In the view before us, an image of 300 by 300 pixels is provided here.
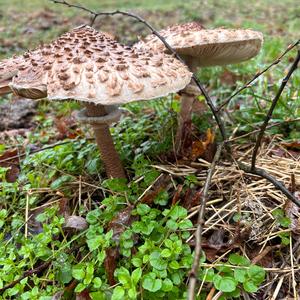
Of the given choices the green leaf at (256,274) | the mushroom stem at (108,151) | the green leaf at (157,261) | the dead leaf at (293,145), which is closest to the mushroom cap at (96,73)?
the mushroom stem at (108,151)

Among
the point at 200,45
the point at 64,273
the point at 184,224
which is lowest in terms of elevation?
the point at 64,273

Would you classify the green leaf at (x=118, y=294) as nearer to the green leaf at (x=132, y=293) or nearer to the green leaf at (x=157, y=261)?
the green leaf at (x=132, y=293)

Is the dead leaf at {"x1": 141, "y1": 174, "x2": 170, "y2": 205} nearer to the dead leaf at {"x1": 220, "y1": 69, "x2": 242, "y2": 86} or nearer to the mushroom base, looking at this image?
the mushroom base

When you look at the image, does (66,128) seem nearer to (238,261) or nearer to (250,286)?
(238,261)

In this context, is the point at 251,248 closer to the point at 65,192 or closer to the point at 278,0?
the point at 65,192

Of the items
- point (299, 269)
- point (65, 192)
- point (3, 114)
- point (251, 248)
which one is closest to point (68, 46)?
point (65, 192)

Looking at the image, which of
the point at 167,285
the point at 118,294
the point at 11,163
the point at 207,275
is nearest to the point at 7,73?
the point at 11,163

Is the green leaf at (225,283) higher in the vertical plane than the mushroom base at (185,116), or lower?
lower
